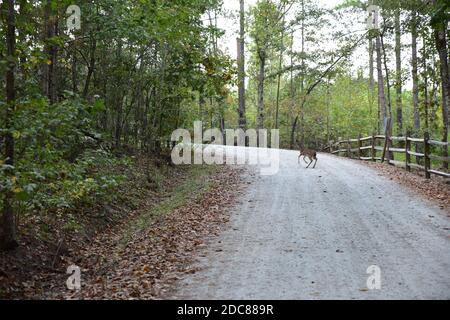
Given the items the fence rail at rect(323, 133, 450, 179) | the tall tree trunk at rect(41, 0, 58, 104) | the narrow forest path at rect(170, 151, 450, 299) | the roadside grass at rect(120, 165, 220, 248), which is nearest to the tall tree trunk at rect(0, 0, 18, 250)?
the roadside grass at rect(120, 165, 220, 248)

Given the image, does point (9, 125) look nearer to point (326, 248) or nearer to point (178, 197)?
point (326, 248)

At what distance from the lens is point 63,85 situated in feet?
53.1

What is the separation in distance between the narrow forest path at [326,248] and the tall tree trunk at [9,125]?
292 centimetres

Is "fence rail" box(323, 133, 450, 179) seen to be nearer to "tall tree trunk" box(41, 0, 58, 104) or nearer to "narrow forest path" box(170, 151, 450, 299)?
"narrow forest path" box(170, 151, 450, 299)

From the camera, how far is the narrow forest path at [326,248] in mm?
6148

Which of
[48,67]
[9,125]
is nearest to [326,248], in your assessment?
[9,125]

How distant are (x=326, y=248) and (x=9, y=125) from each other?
5.40m

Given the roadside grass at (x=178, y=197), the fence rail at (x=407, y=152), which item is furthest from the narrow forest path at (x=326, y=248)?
the fence rail at (x=407, y=152)

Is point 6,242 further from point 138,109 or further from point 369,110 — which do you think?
point 369,110

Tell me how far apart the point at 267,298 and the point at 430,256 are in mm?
3224

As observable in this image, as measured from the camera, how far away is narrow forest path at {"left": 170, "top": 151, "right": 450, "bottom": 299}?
615cm

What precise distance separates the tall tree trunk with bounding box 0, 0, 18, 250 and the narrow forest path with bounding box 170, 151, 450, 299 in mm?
2919

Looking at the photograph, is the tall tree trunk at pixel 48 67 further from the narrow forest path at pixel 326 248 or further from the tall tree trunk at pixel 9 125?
the narrow forest path at pixel 326 248
